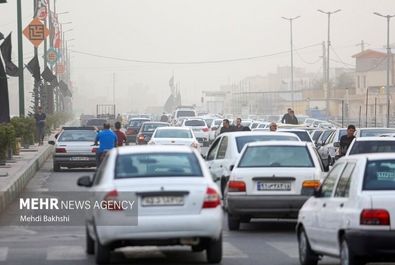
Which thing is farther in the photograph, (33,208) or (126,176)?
(33,208)

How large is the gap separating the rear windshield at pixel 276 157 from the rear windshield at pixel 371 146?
15.1 feet

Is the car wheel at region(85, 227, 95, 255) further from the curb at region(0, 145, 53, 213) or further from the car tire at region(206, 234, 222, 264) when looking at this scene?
the curb at region(0, 145, 53, 213)

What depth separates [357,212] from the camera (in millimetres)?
12281

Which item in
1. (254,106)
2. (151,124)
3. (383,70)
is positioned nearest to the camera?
(151,124)

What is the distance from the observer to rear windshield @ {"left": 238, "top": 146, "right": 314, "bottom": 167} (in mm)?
20156

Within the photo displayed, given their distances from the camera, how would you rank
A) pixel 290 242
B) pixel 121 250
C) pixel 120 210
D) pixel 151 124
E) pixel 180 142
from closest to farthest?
pixel 120 210 < pixel 121 250 < pixel 290 242 < pixel 180 142 < pixel 151 124

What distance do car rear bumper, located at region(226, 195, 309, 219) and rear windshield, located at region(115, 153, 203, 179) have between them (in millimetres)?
4456

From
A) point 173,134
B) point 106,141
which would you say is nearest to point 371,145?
point 106,141

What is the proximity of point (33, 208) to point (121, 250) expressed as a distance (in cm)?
975

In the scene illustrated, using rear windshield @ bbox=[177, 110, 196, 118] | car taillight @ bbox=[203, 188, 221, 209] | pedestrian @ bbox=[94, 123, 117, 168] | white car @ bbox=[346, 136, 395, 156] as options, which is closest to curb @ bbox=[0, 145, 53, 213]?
pedestrian @ bbox=[94, 123, 117, 168]

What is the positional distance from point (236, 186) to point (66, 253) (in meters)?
4.17

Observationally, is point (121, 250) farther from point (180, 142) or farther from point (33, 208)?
point (180, 142)

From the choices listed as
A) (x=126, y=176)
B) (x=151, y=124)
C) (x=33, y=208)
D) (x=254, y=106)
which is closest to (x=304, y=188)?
(x=126, y=176)

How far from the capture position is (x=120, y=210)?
45.8ft
